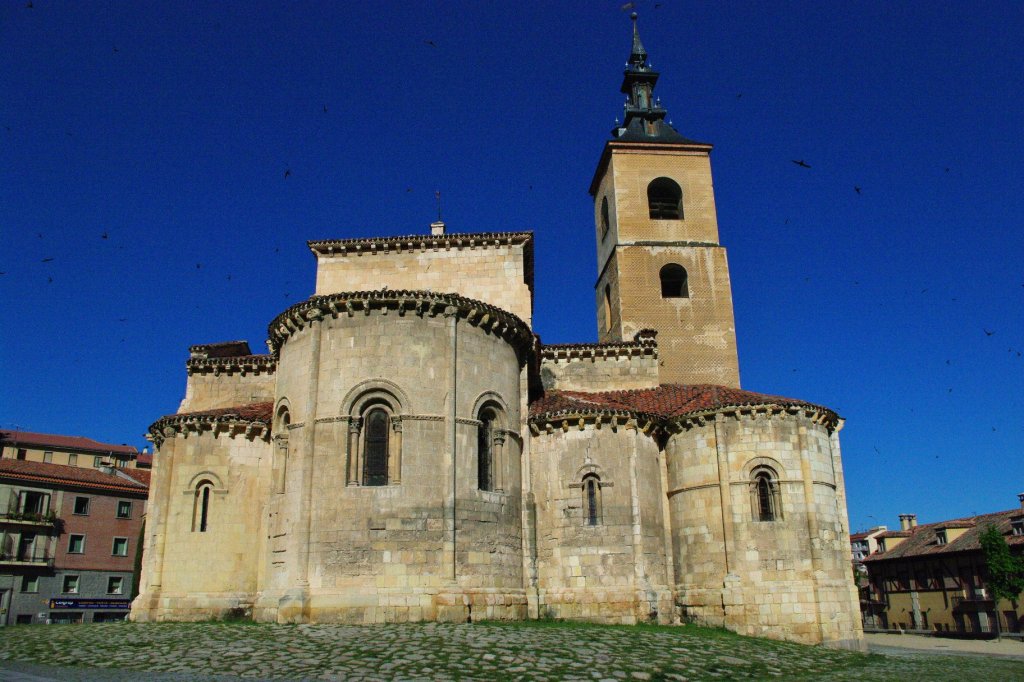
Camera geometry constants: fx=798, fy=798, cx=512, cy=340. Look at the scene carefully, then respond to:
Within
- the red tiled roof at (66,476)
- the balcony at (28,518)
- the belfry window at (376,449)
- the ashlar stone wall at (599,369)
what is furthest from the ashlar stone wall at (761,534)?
the red tiled roof at (66,476)

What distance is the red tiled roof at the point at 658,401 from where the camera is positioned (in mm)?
22250

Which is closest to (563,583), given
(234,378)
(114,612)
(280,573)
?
(280,573)

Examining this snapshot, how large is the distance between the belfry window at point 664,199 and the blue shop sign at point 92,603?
32369mm

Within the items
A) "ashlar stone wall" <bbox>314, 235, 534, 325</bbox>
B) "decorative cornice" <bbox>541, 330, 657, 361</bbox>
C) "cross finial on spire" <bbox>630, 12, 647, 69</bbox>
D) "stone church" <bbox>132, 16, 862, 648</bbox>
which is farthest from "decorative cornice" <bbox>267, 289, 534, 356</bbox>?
"cross finial on spire" <bbox>630, 12, 647, 69</bbox>

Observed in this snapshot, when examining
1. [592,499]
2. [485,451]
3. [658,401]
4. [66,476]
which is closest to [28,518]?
[66,476]

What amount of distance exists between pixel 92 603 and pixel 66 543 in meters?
3.46

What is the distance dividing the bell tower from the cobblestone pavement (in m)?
15.6

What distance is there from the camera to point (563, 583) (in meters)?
21.1

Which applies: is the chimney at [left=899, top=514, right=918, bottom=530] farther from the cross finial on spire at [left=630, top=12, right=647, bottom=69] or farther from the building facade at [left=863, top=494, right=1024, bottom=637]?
the cross finial on spire at [left=630, top=12, right=647, bottom=69]

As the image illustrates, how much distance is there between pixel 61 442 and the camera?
63.2 m

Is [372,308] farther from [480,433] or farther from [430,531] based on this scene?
[430,531]

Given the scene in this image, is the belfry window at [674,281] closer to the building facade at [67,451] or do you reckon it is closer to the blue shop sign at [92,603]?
the blue shop sign at [92,603]

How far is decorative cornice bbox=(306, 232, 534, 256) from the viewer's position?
84.5 ft

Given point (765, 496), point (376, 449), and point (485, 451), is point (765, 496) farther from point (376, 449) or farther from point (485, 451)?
point (376, 449)
